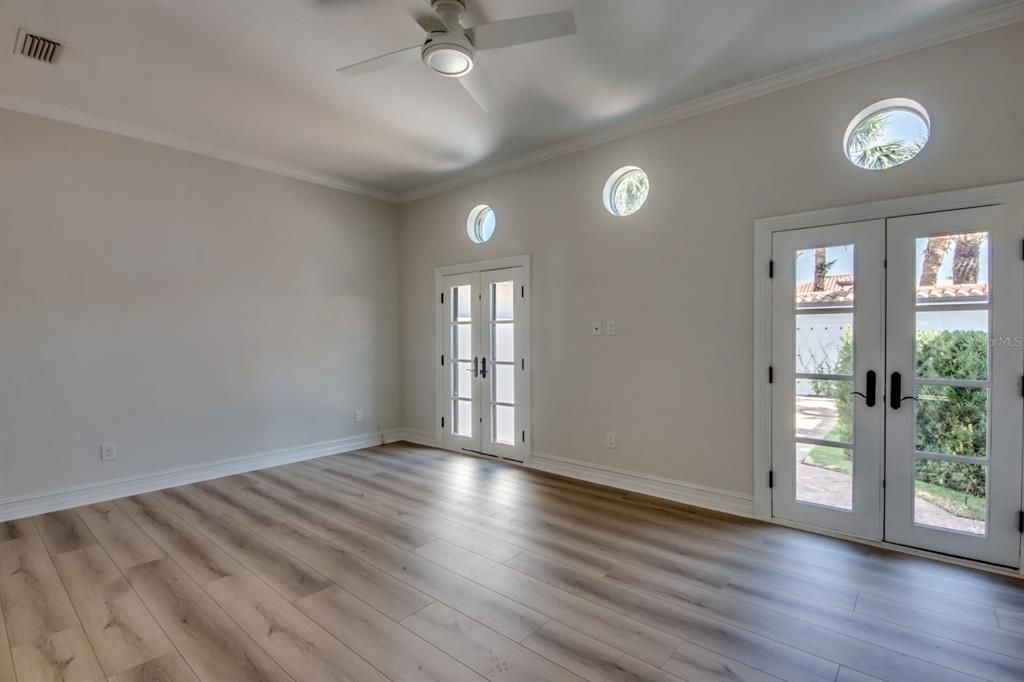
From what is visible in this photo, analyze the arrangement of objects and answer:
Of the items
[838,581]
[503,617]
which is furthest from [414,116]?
[838,581]

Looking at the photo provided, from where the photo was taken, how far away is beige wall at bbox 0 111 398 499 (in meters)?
3.54

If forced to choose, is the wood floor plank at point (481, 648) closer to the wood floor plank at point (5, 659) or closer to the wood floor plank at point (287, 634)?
the wood floor plank at point (287, 634)

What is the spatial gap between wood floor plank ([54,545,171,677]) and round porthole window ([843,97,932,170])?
4643 millimetres

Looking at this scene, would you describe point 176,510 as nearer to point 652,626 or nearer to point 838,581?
point 652,626

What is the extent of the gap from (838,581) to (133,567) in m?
3.96

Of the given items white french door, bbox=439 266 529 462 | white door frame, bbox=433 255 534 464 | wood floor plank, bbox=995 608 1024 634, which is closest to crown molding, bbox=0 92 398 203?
white door frame, bbox=433 255 534 464

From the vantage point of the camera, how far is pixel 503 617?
222 cm

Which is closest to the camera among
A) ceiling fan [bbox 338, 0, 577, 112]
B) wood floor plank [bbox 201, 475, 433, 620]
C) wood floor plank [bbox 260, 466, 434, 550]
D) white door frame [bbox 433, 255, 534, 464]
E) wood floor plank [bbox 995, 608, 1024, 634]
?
wood floor plank [bbox 995, 608, 1024, 634]

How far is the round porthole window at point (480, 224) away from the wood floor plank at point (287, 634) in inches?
151

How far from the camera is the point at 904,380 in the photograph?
9.47 feet

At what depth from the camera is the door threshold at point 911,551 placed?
259cm

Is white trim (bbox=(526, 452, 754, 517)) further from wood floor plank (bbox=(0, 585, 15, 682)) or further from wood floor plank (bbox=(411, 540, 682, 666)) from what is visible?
wood floor plank (bbox=(0, 585, 15, 682))

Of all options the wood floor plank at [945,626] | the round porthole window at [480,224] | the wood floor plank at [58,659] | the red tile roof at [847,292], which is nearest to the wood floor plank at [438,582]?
the wood floor plank at [58,659]

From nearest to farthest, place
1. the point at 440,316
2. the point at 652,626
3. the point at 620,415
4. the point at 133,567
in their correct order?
1. the point at 652,626
2. the point at 133,567
3. the point at 620,415
4. the point at 440,316
